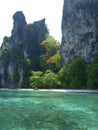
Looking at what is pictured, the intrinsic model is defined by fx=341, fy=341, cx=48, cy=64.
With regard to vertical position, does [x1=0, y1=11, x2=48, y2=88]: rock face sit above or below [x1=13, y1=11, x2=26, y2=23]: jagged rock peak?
below

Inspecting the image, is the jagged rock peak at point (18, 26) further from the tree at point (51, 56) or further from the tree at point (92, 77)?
the tree at point (92, 77)

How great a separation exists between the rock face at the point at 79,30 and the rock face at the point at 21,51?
61.1ft

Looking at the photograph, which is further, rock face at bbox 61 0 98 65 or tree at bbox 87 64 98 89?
rock face at bbox 61 0 98 65

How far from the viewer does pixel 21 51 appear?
356 feet

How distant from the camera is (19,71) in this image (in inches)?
3962

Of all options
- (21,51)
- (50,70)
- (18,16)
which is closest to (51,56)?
(50,70)

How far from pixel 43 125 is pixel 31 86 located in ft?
231

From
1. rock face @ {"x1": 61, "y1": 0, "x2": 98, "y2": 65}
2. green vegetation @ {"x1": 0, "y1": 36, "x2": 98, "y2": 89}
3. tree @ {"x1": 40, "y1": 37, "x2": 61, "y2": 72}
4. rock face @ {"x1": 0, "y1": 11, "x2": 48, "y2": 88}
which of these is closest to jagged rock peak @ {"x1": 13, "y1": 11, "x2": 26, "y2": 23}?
rock face @ {"x1": 0, "y1": 11, "x2": 48, "y2": 88}

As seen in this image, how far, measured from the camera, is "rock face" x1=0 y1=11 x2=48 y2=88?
101 meters

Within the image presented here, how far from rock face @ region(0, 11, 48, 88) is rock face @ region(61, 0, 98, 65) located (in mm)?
18617

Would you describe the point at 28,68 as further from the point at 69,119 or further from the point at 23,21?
the point at 69,119

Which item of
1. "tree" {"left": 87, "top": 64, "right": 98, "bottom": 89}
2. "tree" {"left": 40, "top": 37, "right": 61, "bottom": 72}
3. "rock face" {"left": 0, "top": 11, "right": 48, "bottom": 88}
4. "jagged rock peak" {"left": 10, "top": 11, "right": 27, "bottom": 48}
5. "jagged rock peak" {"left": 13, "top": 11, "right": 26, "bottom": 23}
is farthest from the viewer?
"jagged rock peak" {"left": 13, "top": 11, "right": 26, "bottom": 23}

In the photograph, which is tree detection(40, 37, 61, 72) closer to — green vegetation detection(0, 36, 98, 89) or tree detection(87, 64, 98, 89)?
green vegetation detection(0, 36, 98, 89)

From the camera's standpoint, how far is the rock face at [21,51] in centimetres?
10131
